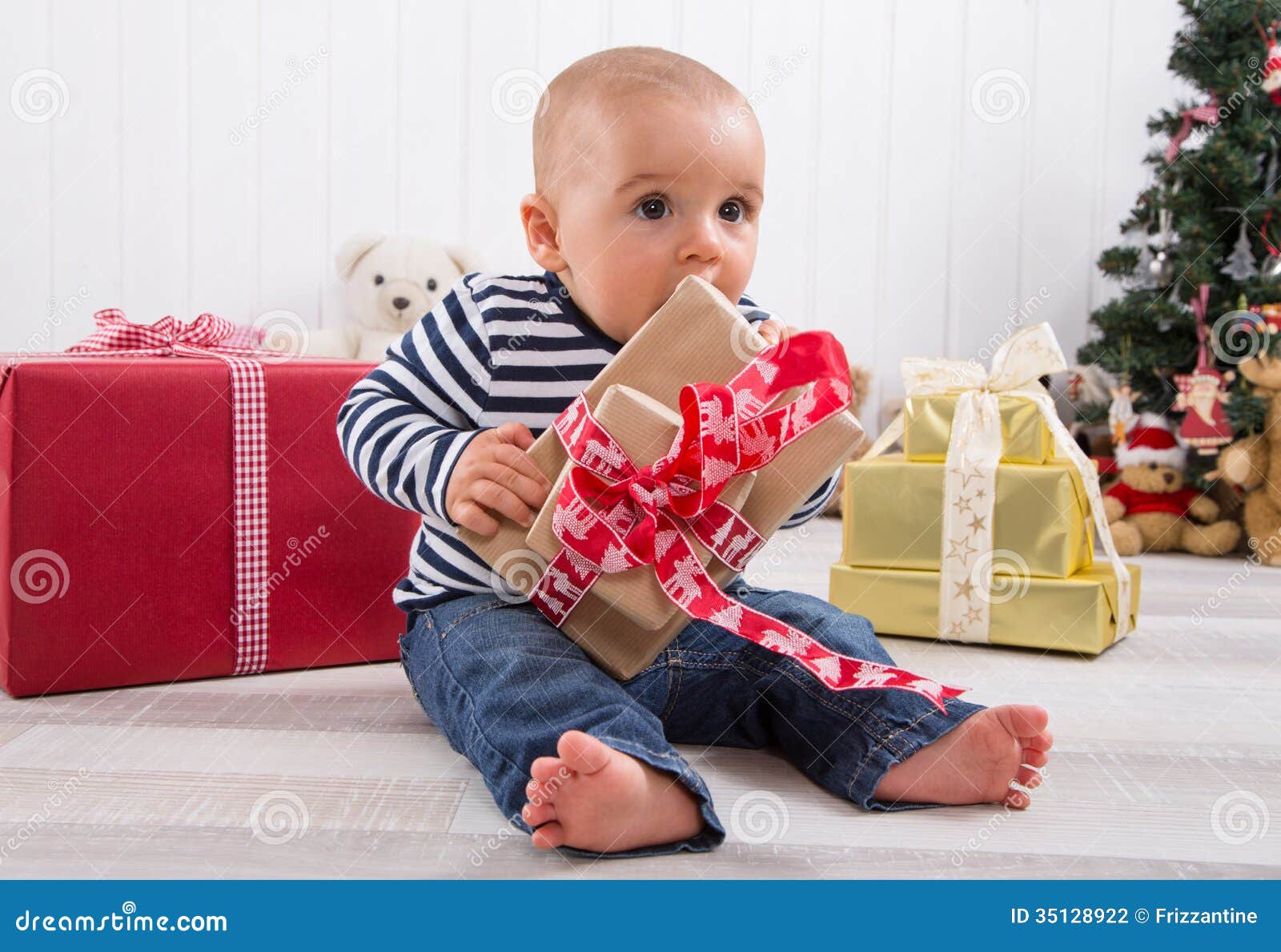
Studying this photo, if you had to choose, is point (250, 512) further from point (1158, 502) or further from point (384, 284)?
point (1158, 502)

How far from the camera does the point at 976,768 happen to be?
76cm

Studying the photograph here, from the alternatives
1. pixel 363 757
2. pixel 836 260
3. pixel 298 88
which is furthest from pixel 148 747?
pixel 836 260

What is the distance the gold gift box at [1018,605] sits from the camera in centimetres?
123

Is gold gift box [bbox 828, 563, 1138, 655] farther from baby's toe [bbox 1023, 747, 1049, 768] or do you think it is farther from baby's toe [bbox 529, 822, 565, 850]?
baby's toe [bbox 529, 822, 565, 850]

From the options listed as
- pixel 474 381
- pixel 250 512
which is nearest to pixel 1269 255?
pixel 474 381

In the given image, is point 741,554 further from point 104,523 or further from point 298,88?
point 298,88

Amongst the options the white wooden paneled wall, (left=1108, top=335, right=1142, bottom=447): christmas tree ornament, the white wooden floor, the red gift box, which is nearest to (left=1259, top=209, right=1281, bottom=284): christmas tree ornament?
(left=1108, top=335, right=1142, bottom=447): christmas tree ornament

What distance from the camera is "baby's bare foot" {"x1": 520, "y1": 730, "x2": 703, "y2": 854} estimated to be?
0.63 m

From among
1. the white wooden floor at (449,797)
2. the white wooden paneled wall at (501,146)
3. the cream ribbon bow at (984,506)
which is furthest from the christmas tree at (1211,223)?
the white wooden floor at (449,797)

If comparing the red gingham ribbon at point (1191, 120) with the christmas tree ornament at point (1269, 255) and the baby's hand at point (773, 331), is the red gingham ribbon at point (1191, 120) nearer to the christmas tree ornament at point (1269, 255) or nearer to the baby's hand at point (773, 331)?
the christmas tree ornament at point (1269, 255)

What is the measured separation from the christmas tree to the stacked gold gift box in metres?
0.82

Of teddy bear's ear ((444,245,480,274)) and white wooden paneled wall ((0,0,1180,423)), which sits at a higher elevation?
white wooden paneled wall ((0,0,1180,423))

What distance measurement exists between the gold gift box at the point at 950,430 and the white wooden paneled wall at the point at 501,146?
1.02m

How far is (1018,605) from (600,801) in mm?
764
